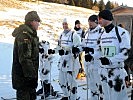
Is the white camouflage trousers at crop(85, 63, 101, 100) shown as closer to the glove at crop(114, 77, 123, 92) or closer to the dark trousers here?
the glove at crop(114, 77, 123, 92)

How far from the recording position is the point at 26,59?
5.20 meters

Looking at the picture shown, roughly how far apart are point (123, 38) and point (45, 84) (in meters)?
3.39

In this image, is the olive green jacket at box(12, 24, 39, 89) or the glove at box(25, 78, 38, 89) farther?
the glove at box(25, 78, 38, 89)

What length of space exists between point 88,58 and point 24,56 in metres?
2.20

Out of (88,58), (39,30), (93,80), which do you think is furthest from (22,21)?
(88,58)

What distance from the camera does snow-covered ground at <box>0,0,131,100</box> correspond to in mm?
10399

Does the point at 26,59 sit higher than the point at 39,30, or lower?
higher

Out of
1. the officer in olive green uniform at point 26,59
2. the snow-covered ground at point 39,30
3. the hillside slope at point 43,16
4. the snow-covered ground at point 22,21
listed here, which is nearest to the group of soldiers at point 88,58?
the officer in olive green uniform at point 26,59

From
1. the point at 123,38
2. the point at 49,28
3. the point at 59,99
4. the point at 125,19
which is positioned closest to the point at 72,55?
the point at 59,99

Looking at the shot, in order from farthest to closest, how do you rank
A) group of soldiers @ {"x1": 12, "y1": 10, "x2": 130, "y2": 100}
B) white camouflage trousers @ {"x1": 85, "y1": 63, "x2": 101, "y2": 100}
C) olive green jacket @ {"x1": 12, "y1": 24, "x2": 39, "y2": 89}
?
1. white camouflage trousers @ {"x1": 85, "y1": 63, "x2": 101, "y2": 100}
2. group of soldiers @ {"x1": 12, "y1": 10, "x2": 130, "y2": 100}
3. olive green jacket @ {"x1": 12, "y1": 24, "x2": 39, "y2": 89}

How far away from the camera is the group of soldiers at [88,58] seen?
534 cm

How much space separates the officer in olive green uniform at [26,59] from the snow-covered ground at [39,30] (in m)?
3.34

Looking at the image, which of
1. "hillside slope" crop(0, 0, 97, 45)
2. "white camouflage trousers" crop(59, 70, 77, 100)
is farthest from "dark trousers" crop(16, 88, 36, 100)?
"hillside slope" crop(0, 0, 97, 45)

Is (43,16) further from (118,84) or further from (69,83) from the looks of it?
(118,84)
